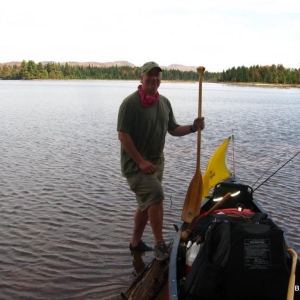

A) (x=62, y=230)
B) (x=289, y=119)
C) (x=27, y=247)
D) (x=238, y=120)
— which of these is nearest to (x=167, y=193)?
(x=62, y=230)

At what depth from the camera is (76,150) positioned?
14.3m

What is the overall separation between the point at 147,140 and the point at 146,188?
59 centimetres

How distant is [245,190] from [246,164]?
6.79m

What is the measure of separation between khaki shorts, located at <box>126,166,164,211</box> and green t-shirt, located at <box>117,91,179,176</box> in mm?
116

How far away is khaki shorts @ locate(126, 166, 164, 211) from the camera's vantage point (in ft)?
16.1

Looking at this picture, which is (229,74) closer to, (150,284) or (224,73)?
(224,73)

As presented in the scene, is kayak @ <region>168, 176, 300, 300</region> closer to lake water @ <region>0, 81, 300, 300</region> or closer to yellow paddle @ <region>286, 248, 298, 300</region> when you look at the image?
A: yellow paddle @ <region>286, 248, 298, 300</region>

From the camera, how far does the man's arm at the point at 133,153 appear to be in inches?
189

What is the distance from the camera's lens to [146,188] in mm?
4941

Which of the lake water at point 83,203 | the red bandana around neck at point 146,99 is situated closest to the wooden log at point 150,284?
the lake water at point 83,203

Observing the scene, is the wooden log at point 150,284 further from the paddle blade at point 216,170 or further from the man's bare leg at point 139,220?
the paddle blade at point 216,170

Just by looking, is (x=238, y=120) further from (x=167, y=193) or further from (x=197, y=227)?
(x=197, y=227)

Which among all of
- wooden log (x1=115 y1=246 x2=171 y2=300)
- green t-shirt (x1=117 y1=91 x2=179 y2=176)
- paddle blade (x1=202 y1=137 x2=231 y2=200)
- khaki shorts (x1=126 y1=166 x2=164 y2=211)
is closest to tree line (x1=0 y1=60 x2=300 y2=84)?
paddle blade (x1=202 y1=137 x2=231 y2=200)

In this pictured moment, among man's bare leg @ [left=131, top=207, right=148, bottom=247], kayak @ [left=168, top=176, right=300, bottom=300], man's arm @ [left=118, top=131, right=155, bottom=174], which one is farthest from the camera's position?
man's bare leg @ [left=131, top=207, right=148, bottom=247]
